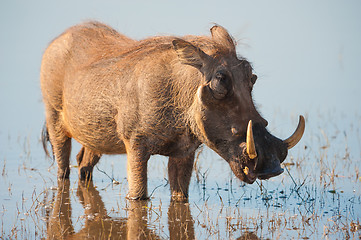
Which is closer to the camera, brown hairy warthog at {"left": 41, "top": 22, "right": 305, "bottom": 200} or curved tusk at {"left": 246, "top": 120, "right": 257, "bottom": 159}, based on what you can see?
curved tusk at {"left": 246, "top": 120, "right": 257, "bottom": 159}

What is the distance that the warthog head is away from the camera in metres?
4.89

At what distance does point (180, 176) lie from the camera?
623 cm

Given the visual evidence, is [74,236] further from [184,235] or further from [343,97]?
[343,97]

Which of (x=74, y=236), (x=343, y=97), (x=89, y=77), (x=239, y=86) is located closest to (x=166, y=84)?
(x=239, y=86)

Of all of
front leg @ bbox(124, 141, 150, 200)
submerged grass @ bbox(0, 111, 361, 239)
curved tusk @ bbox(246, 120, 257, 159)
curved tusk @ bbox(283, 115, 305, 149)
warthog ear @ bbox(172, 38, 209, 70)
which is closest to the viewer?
curved tusk @ bbox(246, 120, 257, 159)

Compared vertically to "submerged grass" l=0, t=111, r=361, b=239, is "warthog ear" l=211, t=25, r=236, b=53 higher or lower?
higher

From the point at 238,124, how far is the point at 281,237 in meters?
0.98

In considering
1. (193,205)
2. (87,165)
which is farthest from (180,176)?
(87,165)

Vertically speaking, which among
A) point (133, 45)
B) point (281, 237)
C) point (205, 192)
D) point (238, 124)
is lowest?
point (281, 237)

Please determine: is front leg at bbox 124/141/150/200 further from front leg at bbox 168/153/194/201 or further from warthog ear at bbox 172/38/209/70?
warthog ear at bbox 172/38/209/70

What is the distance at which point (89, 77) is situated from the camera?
6402mm

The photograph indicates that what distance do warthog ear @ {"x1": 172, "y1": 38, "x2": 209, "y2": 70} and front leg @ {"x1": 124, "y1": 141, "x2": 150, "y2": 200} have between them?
1.00m

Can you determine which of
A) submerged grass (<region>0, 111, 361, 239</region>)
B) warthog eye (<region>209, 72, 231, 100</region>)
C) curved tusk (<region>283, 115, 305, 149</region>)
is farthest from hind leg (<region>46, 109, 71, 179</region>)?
curved tusk (<region>283, 115, 305, 149</region>)

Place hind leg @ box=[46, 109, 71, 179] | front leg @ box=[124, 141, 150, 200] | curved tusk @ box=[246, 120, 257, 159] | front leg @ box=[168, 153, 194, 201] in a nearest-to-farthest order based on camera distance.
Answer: curved tusk @ box=[246, 120, 257, 159] < front leg @ box=[124, 141, 150, 200] < front leg @ box=[168, 153, 194, 201] < hind leg @ box=[46, 109, 71, 179]
